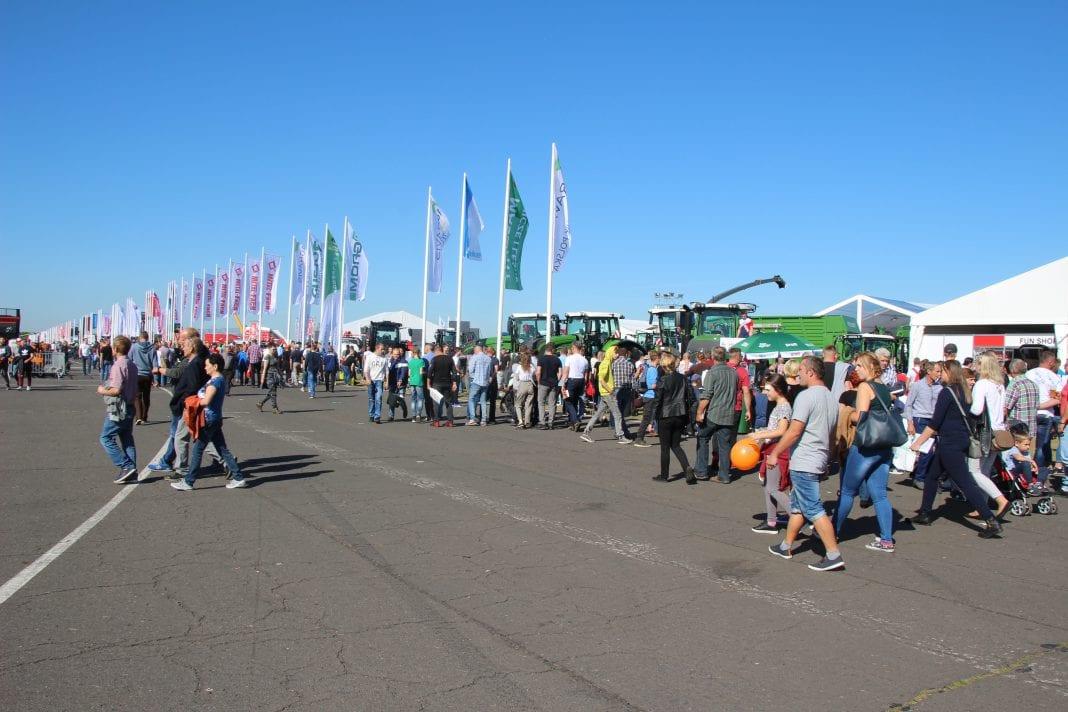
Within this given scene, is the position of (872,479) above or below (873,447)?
below

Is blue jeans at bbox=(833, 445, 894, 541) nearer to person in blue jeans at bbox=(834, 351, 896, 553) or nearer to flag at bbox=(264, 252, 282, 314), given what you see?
person in blue jeans at bbox=(834, 351, 896, 553)

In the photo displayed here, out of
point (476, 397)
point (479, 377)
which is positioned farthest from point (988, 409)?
point (476, 397)

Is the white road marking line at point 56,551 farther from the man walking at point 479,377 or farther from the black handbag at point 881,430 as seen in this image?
the man walking at point 479,377

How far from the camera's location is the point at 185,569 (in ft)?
20.8

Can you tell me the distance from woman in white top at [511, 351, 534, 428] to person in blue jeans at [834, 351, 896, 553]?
35.7 feet

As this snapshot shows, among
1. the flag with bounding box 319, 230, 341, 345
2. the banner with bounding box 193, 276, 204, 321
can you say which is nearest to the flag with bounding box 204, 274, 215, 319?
the banner with bounding box 193, 276, 204, 321

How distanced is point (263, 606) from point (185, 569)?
123 centimetres

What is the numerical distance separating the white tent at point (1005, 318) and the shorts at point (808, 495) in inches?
722

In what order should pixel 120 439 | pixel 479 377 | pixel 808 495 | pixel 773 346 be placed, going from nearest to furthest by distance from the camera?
pixel 808 495
pixel 120 439
pixel 773 346
pixel 479 377

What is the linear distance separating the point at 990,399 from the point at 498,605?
6.04m

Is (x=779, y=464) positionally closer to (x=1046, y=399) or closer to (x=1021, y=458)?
(x=1021, y=458)

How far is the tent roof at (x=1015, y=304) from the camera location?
21594 mm

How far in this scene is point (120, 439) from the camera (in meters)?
10.1

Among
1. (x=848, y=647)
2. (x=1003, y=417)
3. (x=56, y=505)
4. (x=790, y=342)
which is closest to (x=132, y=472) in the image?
(x=56, y=505)
